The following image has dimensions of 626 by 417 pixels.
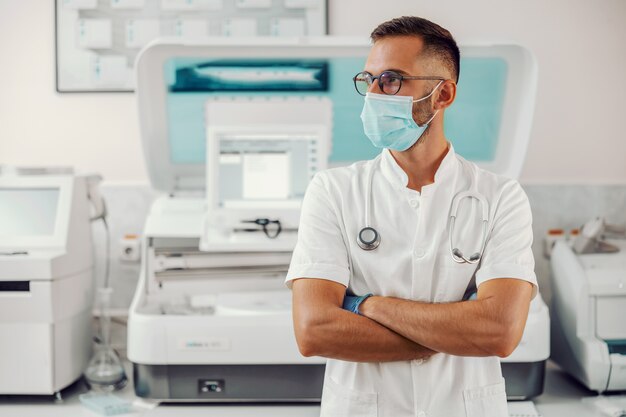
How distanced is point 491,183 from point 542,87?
4.11 feet

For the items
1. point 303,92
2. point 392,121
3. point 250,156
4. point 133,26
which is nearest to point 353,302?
point 392,121

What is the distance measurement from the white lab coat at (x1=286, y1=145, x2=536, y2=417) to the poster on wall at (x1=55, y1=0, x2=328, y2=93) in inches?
48.3

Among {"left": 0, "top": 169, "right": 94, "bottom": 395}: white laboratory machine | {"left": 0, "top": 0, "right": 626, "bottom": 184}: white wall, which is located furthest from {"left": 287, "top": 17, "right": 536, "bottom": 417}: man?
{"left": 0, "top": 0, "right": 626, "bottom": 184}: white wall

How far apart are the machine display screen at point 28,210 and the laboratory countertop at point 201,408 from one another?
45 centimetres

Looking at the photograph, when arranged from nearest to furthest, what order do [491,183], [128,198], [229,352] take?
[491,183]
[229,352]
[128,198]

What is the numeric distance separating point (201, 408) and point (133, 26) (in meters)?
1.28

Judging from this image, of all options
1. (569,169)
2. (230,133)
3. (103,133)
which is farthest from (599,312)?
(103,133)

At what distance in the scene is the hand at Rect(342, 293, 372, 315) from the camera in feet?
4.17

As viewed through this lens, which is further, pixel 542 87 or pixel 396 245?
pixel 542 87

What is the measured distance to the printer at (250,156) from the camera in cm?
188

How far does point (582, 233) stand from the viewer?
212 cm

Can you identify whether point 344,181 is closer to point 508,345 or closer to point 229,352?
point 508,345

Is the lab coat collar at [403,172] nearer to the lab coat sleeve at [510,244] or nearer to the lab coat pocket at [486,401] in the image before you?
the lab coat sleeve at [510,244]

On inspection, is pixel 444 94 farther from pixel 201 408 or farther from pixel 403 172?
pixel 201 408
